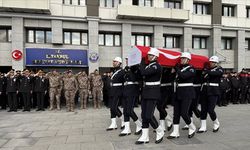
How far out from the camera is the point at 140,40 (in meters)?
21.1

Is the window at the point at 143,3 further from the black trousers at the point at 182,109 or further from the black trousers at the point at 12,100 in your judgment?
the black trousers at the point at 182,109

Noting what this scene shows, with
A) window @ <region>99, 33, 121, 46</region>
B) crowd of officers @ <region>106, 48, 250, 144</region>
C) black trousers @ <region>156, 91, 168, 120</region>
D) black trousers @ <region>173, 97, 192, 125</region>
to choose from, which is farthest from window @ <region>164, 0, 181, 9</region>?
black trousers @ <region>173, 97, 192, 125</region>

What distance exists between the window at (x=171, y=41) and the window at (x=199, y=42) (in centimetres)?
184

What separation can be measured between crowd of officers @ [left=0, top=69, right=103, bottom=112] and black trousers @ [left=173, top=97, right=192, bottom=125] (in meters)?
6.53

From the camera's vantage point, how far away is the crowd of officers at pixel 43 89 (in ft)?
38.0

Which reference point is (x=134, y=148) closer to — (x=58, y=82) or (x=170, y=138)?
(x=170, y=138)

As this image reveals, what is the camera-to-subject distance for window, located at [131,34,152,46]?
21.0 metres

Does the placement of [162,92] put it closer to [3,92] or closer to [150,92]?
[150,92]

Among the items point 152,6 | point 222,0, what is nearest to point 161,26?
point 152,6

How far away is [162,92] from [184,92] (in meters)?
0.88

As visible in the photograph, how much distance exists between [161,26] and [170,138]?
51.6 ft

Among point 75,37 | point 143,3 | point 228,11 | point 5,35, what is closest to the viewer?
point 5,35

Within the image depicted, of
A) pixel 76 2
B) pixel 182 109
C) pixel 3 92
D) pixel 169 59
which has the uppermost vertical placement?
pixel 76 2

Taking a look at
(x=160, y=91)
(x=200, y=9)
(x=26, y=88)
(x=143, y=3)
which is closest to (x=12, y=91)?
(x=26, y=88)
